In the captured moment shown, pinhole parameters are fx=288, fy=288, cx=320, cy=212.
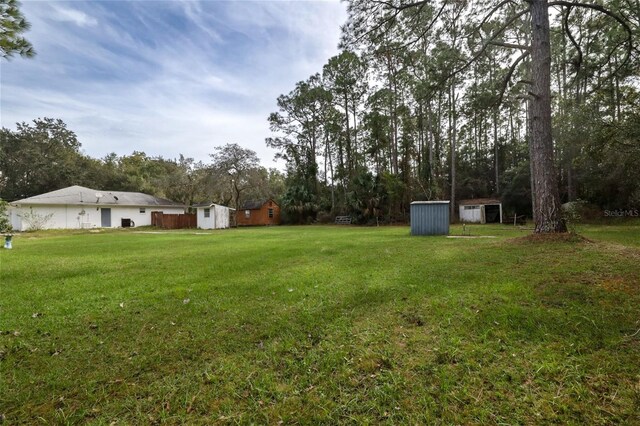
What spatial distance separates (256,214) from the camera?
95.2 feet

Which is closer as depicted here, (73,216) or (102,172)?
(73,216)

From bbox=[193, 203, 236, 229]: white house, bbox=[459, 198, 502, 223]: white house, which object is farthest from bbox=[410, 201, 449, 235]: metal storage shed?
bbox=[193, 203, 236, 229]: white house

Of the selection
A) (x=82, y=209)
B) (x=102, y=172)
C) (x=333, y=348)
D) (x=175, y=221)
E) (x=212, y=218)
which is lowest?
(x=333, y=348)

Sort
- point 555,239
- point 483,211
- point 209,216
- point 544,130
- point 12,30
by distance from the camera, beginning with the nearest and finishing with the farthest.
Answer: point 12,30 → point 555,239 → point 544,130 → point 483,211 → point 209,216

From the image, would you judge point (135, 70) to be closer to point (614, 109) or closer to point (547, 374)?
point (547, 374)

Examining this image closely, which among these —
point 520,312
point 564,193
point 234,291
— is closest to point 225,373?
point 234,291

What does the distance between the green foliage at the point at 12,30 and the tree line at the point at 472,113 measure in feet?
19.3

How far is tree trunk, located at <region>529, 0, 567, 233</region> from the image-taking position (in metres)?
7.32

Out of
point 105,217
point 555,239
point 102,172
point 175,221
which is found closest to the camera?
point 555,239

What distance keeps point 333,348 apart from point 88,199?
2831 cm

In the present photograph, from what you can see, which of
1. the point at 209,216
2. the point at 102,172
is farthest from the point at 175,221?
the point at 102,172

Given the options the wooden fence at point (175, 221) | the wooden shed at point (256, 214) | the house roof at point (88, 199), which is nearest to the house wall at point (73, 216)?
the house roof at point (88, 199)

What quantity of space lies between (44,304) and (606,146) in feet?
46.5

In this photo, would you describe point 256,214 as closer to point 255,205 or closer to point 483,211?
point 255,205
